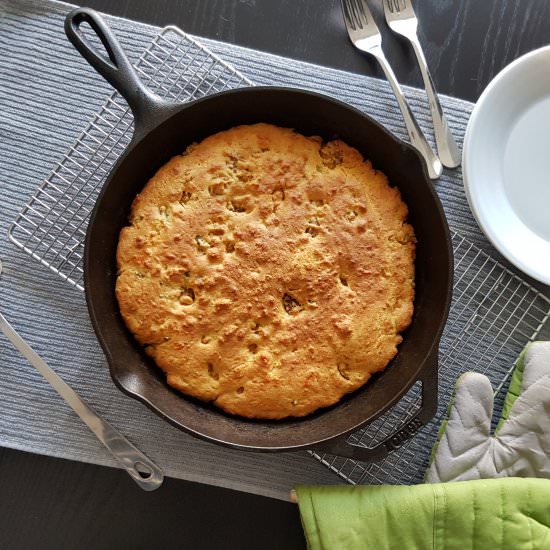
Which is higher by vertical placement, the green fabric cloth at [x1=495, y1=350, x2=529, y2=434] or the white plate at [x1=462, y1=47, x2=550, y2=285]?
the white plate at [x1=462, y1=47, x2=550, y2=285]

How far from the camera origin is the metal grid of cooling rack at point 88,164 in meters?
1.95

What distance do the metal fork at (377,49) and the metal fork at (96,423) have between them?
1249mm

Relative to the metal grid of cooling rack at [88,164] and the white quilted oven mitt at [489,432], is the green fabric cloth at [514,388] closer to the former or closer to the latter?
the white quilted oven mitt at [489,432]

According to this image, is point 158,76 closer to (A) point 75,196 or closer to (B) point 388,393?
(A) point 75,196

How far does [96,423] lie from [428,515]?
1.01m

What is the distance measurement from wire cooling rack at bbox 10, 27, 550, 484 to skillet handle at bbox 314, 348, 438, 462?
9.1 inches

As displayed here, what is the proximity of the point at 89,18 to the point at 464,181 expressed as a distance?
1.15 meters

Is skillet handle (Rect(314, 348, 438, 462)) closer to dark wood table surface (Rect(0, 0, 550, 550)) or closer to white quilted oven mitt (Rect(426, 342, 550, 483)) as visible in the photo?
white quilted oven mitt (Rect(426, 342, 550, 483))

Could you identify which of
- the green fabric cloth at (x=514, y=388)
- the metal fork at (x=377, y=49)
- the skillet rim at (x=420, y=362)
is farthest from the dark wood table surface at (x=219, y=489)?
the green fabric cloth at (x=514, y=388)

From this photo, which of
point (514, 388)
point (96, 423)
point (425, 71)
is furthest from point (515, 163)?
point (96, 423)

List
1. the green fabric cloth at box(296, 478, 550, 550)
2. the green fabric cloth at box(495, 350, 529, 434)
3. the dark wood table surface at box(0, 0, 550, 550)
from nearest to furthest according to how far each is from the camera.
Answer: the green fabric cloth at box(296, 478, 550, 550)
the green fabric cloth at box(495, 350, 529, 434)
the dark wood table surface at box(0, 0, 550, 550)

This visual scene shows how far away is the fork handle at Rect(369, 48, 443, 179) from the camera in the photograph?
1.96 meters

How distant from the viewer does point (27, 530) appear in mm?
2057

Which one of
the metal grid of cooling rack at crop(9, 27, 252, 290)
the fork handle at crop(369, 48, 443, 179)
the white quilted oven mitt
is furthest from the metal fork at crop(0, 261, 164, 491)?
the fork handle at crop(369, 48, 443, 179)
